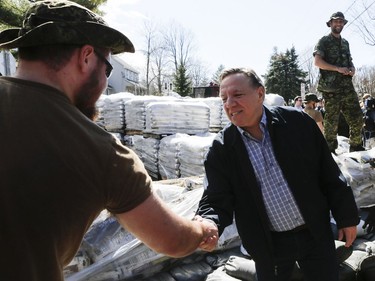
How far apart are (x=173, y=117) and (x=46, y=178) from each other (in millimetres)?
6425

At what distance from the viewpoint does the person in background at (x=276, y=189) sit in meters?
2.18

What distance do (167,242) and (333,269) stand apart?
132 centimetres

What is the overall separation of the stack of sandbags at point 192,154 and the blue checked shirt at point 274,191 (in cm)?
355

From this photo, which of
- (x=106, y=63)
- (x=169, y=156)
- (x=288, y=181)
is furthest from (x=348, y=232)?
(x=169, y=156)

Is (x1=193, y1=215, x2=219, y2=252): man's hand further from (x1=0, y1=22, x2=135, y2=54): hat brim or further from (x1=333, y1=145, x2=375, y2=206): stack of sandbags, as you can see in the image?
(x1=333, y1=145, x2=375, y2=206): stack of sandbags

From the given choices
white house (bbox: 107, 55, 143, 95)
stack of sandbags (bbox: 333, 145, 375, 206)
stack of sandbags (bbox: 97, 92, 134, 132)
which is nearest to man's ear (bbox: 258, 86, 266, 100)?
stack of sandbags (bbox: 333, 145, 375, 206)

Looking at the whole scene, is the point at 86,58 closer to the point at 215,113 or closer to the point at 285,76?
the point at 215,113

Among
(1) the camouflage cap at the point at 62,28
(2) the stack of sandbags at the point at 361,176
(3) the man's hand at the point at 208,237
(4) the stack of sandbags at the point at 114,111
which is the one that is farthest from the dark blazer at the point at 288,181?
(4) the stack of sandbags at the point at 114,111

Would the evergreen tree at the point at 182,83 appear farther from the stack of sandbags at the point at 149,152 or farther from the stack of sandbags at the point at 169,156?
the stack of sandbags at the point at 169,156

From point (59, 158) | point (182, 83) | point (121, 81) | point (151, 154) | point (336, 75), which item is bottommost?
point (151, 154)

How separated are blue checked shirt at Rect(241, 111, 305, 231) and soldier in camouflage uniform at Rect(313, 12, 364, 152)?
3.01 m

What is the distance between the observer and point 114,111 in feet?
30.0

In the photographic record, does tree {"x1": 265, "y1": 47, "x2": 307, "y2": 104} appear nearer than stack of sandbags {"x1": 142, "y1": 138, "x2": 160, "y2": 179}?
No

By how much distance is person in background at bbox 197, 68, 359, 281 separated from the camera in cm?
218
